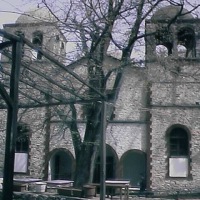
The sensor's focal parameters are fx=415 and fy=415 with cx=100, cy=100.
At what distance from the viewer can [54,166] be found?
80.6 ft

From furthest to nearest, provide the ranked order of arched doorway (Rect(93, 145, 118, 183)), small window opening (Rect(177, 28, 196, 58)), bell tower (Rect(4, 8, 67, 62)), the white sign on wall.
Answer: the white sign on wall, arched doorway (Rect(93, 145, 118, 183)), small window opening (Rect(177, 28, 196, 58)), bell tower (Rect(4, 8, 67, 62))

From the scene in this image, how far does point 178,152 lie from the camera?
22484 mm

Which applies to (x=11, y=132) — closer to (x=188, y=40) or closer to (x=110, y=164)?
(x=110, y=164)

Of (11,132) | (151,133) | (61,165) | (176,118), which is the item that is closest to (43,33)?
(151,133)

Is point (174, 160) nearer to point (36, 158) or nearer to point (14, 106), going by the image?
point (36, 158)

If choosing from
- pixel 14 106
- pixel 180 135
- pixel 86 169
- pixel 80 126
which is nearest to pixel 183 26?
pixel 180 135

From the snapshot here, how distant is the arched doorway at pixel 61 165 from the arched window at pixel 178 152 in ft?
18.3

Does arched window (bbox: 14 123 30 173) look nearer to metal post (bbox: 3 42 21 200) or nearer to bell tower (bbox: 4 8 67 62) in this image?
bell tower (bbox: 4 8 67 62)

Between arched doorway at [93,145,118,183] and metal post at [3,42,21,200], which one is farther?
arched doorway at [93,145,118,183]

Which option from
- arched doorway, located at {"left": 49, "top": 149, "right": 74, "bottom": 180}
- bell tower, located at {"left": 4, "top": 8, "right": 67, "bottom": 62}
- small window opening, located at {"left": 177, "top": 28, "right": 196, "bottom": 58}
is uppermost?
small window opening, located at {"left": 177, "top": 28, "right": 196, "bottom": 58}

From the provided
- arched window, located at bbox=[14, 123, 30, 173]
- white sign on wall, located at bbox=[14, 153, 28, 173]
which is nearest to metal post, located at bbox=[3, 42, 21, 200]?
arched window, located at bbox=[14, 123, 30, 173]

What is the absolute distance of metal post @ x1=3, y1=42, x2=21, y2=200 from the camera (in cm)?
723

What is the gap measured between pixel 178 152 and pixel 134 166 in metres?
2.83

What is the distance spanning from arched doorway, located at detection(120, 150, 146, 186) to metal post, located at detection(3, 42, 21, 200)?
15926mm
